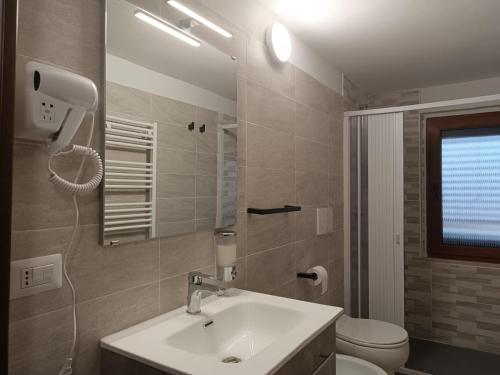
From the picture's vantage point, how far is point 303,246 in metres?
2.26

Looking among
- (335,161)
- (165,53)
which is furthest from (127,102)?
(335,161)

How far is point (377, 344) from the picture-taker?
2.14m

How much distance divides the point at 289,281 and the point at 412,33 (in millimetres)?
1731

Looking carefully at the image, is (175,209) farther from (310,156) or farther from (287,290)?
(310,156)

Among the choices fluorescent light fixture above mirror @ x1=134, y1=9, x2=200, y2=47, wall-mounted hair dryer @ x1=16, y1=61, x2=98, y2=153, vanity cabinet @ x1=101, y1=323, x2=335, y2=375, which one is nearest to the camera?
wall-mounted hair dryer @ x1=16, y1=61, x2=98, y2=153

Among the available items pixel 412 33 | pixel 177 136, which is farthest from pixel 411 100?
pixel 177 136

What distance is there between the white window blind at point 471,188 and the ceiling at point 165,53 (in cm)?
245

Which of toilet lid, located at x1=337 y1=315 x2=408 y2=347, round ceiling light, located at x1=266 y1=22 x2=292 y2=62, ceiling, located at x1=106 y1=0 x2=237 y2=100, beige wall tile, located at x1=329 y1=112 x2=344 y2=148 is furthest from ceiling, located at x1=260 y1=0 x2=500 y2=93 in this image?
toilet lid, located at x1=337 y1=315 x2=408 y2=347

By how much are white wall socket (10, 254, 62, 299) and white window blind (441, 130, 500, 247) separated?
3.23 m

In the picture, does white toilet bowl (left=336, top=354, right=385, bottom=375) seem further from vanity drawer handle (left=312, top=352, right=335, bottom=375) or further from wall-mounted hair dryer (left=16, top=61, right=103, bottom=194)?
wall-mounted hair dryer (left=16, top=61, right=103, bottom=194)

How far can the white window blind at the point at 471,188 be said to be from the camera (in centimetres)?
302

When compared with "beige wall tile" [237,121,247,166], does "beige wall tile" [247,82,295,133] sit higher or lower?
higher

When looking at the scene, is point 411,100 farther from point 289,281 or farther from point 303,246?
point 289,281

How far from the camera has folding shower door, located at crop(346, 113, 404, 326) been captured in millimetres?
2604
